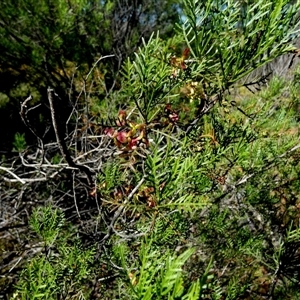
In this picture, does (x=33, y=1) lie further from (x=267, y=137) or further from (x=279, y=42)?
(x=279, y=42)

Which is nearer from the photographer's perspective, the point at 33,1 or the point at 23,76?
the point at 33,1

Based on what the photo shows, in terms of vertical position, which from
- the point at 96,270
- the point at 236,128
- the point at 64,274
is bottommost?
the point at 96,270

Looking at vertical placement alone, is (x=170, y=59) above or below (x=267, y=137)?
above

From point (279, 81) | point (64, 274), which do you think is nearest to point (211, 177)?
point (64, 274)

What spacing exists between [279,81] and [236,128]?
565 millimetres

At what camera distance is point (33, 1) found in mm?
2689

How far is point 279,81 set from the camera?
1.37m

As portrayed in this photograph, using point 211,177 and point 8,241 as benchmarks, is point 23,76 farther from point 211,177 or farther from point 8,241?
point 211,177

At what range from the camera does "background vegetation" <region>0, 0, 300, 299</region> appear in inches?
24.4

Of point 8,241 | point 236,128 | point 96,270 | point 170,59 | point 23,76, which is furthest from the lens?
point 23,76

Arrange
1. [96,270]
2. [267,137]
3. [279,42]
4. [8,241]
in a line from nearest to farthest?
[279,42], [96,270], [267,137], [8,241]

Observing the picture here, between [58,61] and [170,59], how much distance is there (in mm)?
Answer: 2362

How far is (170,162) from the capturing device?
2.31 ft

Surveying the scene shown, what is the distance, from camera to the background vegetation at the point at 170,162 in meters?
0.62
